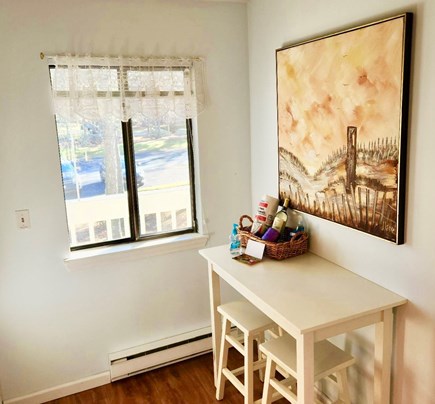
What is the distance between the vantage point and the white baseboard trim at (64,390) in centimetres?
250

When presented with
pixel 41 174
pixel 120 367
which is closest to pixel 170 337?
pixel 120 367

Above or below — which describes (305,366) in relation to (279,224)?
below

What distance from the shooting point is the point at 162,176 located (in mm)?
2697

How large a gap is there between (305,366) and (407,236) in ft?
2.13

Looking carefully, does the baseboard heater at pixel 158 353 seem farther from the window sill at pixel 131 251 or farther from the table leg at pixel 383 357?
the table leg at pixel 383 357

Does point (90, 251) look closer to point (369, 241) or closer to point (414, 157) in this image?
point (369, 241)

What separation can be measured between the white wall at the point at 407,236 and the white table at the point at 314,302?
0.07m

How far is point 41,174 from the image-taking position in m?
2.35

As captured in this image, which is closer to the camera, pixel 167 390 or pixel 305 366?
pixel 305 366

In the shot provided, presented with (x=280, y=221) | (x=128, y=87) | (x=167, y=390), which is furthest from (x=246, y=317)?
(x=128, y=87)

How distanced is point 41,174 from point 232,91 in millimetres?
1232

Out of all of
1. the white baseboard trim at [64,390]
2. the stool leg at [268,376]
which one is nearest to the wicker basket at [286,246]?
the stool leg at [268,376]

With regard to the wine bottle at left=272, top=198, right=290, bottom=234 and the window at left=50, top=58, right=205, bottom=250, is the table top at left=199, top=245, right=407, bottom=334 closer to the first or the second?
the wine bottle at left=272, top=198, right=290, bottom=234

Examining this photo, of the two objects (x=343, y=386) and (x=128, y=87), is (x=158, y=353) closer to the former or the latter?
(x=343, y=386)
